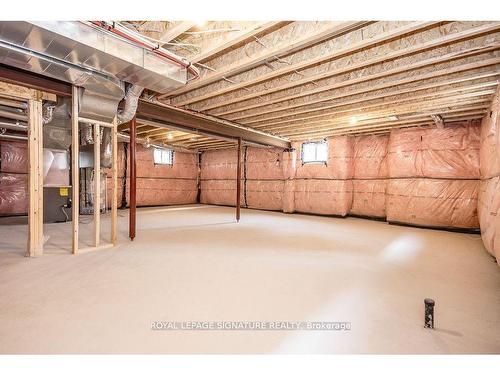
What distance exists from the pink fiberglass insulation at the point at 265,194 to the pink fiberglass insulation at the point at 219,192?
50 cm

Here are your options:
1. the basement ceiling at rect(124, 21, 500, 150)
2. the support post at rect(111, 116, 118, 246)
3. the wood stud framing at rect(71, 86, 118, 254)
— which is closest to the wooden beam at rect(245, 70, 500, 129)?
the basement ceiling at rect(124, 21, 500, 150)

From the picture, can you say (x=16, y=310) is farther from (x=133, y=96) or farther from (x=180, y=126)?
(x=180, y=126)

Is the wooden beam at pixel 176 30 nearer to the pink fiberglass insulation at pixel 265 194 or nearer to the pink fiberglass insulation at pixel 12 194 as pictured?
the pink fiberglass insulation at pixel 265 194

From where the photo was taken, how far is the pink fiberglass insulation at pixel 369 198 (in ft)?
22.4

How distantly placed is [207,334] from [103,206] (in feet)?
24.2

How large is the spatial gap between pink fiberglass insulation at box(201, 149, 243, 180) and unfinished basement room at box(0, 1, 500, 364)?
3879mm

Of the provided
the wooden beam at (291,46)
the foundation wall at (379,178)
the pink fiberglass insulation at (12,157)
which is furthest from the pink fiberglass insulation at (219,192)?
the wooden beam at (291,46)

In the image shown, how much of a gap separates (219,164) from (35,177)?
7.95 m

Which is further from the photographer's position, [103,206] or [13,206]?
[103,206]

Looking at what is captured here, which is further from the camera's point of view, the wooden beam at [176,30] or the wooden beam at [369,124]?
the wooden beam at [369,124]

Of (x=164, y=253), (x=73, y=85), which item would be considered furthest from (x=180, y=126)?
(x=164, y=253)

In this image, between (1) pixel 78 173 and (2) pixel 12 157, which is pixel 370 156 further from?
(2) pixel 12 157

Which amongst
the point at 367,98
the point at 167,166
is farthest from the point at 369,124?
the point at 167,166

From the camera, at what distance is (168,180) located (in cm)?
1062
